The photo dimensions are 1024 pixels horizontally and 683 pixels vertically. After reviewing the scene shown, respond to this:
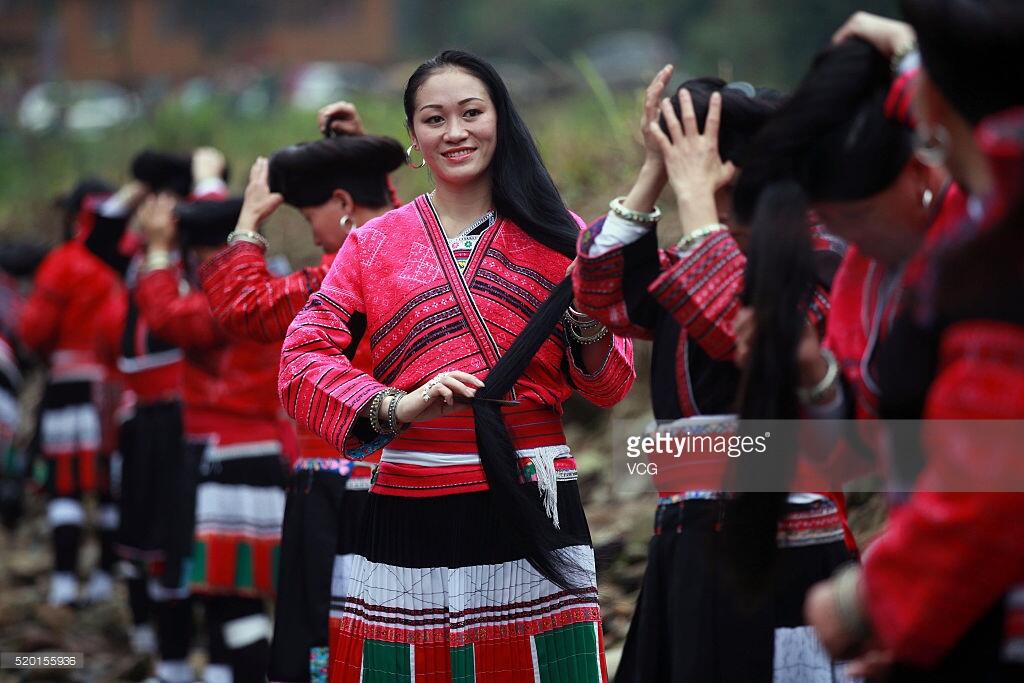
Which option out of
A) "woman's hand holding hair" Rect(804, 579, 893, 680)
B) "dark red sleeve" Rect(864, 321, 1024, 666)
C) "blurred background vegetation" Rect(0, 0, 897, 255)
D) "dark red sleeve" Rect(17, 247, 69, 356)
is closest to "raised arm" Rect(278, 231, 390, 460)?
"woman's hand holding hair" Rect(804, 579, 893, 680)

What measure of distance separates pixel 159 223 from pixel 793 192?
3939 millimetres

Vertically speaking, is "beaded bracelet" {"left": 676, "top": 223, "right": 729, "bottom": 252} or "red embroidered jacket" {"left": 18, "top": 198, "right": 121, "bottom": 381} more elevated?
"red embroidered jacket" {"left": 18, "top": 198, "right": 121, "bottom": 381}

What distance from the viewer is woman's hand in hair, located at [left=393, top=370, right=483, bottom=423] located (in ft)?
9.60

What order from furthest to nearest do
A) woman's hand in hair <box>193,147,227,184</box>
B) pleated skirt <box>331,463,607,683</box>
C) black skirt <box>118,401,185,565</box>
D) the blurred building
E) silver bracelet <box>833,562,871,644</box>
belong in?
1. the blurred building
2. black skirt <box>118,401,185,565</box>
3. woman's hand in hair <box>193,147,227,184</box>
4. pleated skirt <box>331,463,607,683</box>
5. silver bracelet <box>833,562,871,644</box>

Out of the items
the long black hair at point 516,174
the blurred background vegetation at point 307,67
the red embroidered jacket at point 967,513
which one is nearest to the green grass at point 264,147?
the blurred background vegetation at point 307,67

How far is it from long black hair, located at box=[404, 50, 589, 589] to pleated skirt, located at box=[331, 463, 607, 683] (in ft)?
0.20

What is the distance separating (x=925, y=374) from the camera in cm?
198

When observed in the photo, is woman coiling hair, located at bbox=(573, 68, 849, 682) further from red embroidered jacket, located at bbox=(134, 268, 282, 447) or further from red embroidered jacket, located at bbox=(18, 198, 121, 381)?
red embroidered jacket, located at bbox=(18, 198, 121, 381)

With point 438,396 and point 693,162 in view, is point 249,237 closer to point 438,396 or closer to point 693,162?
point 438,396

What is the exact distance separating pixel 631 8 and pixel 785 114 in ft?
72.0

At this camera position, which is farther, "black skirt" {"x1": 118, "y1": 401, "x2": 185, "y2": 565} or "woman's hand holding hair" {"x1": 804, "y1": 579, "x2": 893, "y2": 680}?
"black skirt" {"x1": 118, "y1": 401, "x2": 185, "y2": 565}

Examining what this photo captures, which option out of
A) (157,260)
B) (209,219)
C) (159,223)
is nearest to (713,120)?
(209,219)

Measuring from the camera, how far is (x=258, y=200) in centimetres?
432

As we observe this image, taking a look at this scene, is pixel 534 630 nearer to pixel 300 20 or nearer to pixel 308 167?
pixel 308 167
